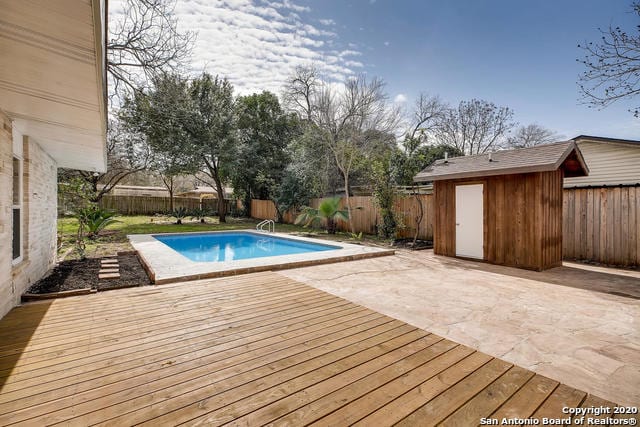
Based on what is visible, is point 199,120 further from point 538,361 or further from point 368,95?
point 538,361

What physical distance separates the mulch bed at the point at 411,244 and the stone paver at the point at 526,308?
99.3 inches

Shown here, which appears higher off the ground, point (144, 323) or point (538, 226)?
point (538, 226)

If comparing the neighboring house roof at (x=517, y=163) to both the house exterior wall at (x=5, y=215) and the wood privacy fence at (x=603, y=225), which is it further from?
the house exterior wall at (x=5, y=215)

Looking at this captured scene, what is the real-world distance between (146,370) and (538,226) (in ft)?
23.6

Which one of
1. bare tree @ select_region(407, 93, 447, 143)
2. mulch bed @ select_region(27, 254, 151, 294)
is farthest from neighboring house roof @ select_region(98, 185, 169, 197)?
mulch bed @ select_region(27, 254, 151, 294)

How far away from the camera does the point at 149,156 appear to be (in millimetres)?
16906

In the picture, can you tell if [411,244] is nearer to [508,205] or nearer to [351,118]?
[508,205]

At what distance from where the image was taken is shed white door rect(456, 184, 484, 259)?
287 inches

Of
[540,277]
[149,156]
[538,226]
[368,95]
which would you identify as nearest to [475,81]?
[368,95]

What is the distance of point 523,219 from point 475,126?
1807 centimetres

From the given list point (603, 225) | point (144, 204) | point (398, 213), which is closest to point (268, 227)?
point (398, 213)

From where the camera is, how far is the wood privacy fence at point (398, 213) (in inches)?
409

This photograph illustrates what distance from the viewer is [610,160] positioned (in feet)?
30.8

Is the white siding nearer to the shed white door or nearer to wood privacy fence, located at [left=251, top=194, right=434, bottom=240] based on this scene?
wood privacy fence, located at [left=251, top=194, right=434, bottom=240]
